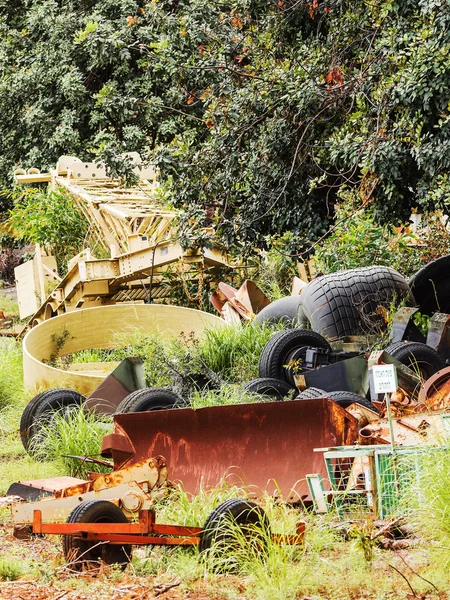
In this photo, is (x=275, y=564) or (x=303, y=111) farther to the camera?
A: (x=303, y=111)

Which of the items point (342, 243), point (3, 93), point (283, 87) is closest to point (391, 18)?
point (283, 87)

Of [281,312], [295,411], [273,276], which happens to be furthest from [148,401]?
[273,276]

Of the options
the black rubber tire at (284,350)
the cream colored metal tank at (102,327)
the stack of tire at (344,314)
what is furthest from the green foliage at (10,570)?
the cream colored metal tank at (102,327)

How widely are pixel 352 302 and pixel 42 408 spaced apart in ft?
11.7

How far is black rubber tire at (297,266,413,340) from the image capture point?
10602 mm

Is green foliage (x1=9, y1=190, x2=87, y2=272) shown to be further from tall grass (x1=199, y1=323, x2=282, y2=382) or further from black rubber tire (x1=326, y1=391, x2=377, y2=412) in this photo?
black rubber tire (x1=326, y1=391, x2=377, y2=412)

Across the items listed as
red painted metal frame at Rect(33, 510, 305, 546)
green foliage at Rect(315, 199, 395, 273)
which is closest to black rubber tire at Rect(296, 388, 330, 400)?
red painted metal frame at Rect(33, 510, 305, 546)

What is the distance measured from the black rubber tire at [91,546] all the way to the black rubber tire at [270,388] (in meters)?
3.54

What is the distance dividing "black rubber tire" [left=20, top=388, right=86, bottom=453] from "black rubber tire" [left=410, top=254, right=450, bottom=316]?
4247 mm

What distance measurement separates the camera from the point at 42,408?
366 inches

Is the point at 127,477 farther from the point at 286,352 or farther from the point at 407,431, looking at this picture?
the point at 286,352

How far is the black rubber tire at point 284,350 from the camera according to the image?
9648 millimetres

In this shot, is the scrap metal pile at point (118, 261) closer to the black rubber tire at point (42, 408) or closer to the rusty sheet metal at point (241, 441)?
the black rubber tire at point (42, 408)

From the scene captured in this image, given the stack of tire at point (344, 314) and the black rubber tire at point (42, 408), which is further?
the black rubber tire at point (42, 408)
